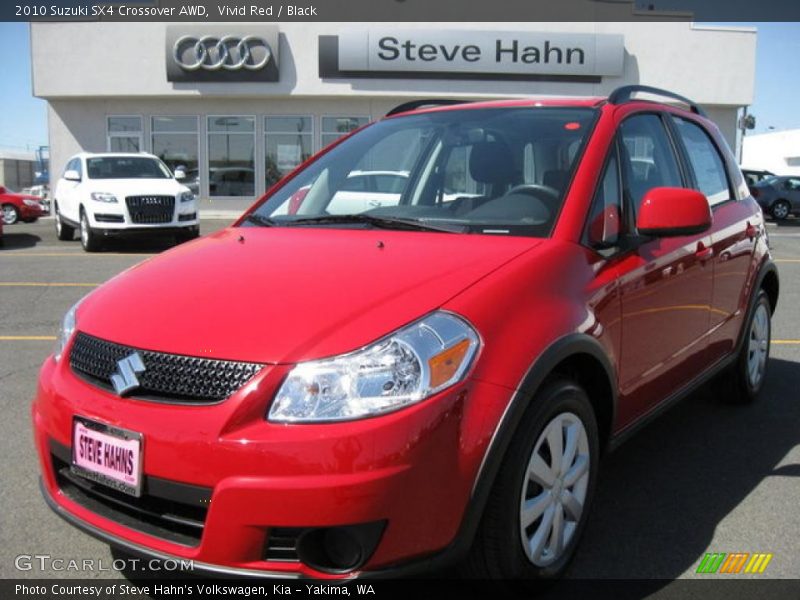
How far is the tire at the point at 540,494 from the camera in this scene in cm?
236

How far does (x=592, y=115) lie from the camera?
3.40 meters

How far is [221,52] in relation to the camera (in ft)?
74.0

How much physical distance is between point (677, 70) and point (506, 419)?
24.0 metres

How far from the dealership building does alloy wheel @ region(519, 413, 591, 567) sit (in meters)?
21.4

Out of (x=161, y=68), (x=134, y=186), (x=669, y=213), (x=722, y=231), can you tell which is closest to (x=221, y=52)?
(x=161, y=68)

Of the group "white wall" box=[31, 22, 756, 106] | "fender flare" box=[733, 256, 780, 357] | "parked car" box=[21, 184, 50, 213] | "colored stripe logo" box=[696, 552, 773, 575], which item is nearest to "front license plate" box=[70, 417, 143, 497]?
"colored stripe logo" box=[696, 552, 773, 575]

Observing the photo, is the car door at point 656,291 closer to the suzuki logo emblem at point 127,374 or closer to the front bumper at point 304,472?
the front bumper at point 304,472

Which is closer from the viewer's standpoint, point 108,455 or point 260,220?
point 108,455

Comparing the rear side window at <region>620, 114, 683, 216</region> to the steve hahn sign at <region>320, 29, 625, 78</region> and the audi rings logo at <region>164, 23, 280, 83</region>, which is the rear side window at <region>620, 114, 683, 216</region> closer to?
the steve hahn sign at <region>320, 29, 625, 78</region>

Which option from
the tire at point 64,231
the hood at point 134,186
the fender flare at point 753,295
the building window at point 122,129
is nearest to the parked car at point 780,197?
the hood at point 134,186

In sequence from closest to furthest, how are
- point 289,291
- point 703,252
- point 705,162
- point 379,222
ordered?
point 289,291 → point 379,222 → point 703,252 → point 705,162

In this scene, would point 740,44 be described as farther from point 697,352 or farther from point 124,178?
→ point 697,352

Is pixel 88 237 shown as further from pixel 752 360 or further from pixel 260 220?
pixel 752 360

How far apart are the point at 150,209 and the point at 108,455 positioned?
11.8 meters
